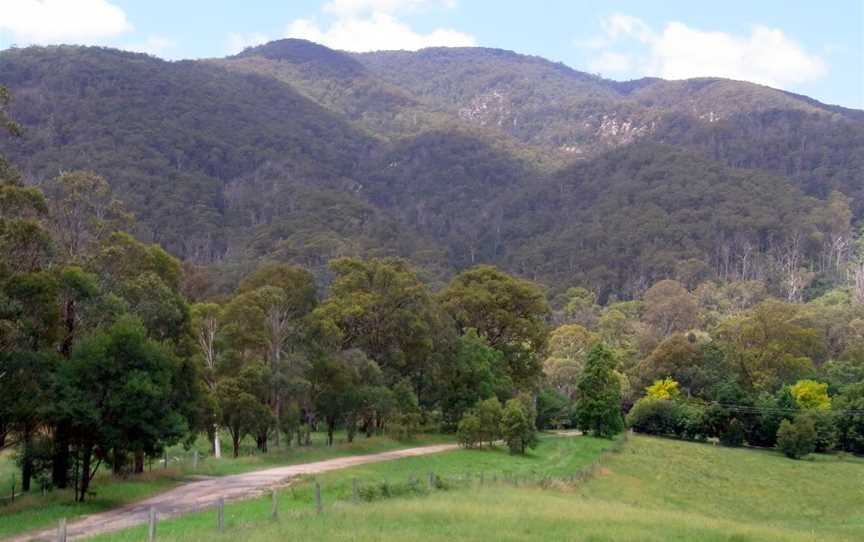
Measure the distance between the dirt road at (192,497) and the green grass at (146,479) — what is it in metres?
0.63

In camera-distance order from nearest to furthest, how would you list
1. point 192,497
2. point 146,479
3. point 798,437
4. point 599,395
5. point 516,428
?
point 192,497 → point 146,479 → point 516,428 → point 798,437 → point 599,395

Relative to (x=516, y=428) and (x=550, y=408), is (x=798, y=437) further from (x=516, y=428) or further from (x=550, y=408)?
(x=516, y=428)

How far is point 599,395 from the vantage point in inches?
2424

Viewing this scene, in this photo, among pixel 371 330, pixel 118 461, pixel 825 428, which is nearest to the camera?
pixel 118 461

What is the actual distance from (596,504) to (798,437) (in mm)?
37858

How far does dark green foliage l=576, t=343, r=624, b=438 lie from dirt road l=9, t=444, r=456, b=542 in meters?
25.7

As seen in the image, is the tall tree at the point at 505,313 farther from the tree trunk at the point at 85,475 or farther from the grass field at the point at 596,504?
the tree trunk at the point at 85,475

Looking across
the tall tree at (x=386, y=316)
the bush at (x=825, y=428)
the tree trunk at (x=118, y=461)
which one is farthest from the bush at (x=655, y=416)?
the tree trunk at (x=118, y=461)

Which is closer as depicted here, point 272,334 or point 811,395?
point 272,334

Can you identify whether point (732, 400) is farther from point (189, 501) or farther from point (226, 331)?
point (189, 501)

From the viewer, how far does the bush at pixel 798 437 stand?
196 feet

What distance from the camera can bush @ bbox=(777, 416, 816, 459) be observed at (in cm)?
5988

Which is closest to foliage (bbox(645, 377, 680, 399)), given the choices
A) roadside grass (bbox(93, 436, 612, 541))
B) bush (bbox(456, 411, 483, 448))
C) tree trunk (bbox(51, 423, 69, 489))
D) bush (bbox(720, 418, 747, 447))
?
bush (bbox(720, 418, 747, 447))

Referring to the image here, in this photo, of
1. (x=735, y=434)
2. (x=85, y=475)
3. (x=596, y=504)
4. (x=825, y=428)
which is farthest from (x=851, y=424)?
(x=85, y=475)
